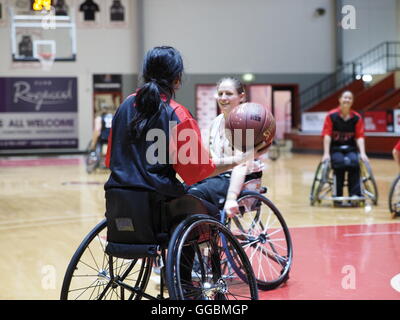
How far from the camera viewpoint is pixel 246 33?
22.8m

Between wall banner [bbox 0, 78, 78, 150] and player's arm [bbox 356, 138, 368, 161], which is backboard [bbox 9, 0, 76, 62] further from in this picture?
player's arm [bbox 356, 138, 368, 161]

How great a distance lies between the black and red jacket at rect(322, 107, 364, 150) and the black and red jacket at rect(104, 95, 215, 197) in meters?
5.64

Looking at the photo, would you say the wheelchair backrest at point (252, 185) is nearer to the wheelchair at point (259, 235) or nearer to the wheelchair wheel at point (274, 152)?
the wheelchair at point (259, 235)

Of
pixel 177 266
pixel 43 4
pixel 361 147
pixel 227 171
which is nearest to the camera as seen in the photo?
pixel 177 266

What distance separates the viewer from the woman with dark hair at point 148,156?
2.78 metres

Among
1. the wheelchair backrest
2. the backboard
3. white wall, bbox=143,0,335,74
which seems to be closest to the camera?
the wheelchair backrest

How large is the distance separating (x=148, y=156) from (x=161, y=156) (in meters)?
0.05

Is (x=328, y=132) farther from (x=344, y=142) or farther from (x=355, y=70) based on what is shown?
(x=355, y=70)

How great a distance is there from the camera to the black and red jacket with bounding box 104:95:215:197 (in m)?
2.79

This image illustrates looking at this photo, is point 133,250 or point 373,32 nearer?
point 133,250

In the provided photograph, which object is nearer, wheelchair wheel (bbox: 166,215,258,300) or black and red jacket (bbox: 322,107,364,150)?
wheelchair wheel (bbox: 166,215,258,300)

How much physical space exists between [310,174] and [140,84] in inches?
402

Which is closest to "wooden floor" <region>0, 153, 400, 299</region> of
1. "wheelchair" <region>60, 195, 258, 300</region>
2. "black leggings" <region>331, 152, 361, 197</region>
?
"black leggings" <region>331, 152, 361, 197</region>

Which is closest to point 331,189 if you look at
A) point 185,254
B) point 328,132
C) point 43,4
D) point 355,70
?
point 328,132
